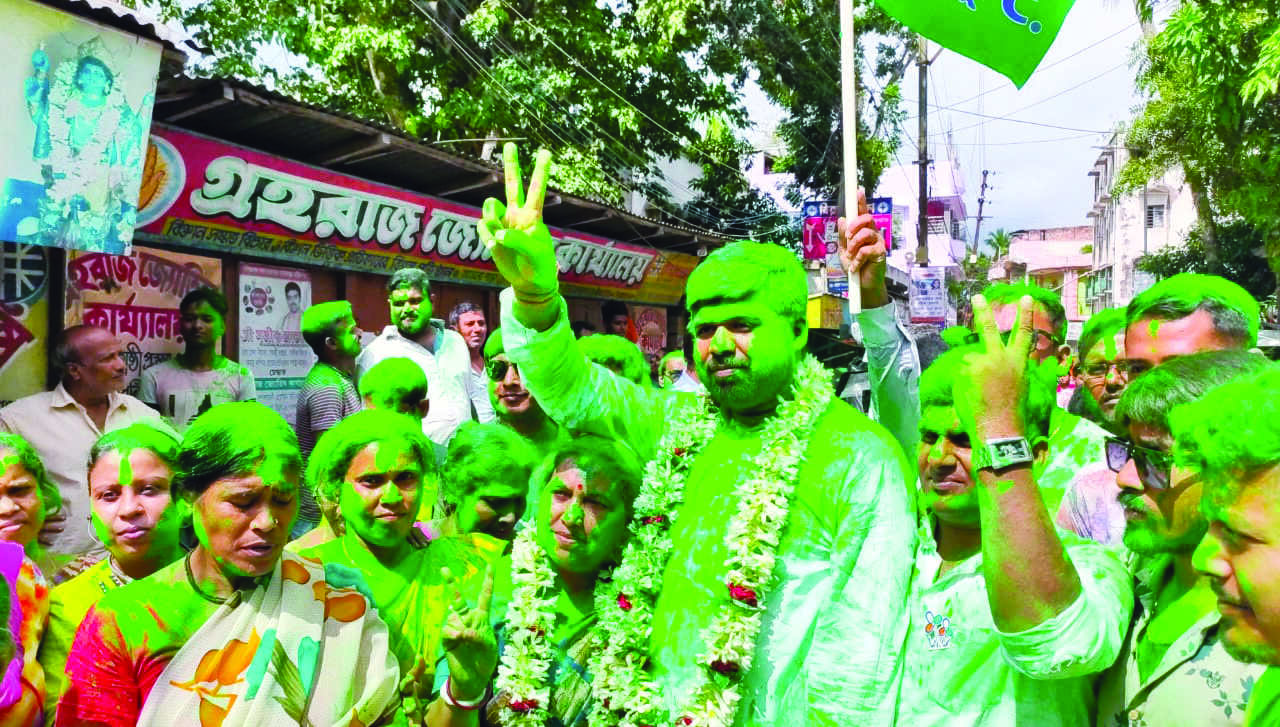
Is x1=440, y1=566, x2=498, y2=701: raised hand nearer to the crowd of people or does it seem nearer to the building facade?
the crowd of people

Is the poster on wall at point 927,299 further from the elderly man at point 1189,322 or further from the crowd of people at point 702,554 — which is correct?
the elderly man at point 1189,322

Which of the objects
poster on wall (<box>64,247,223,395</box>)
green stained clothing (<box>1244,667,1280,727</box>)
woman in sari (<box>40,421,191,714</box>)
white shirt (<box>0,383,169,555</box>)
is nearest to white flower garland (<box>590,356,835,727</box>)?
green stained clothing (<box>1244,667,1280,727</box>)

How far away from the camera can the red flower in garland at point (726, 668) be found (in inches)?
86.9

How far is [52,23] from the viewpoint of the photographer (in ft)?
15.8

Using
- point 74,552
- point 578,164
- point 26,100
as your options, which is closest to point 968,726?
point 74,552

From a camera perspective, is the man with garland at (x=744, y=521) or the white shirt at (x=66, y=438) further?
the white shirt at (x=66, y=438)

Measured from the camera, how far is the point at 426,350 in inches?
231

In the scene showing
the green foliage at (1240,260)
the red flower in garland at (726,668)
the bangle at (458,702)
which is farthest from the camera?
the green foliage at (1240,260)

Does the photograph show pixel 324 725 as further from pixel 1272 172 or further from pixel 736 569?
pixel 1272 172

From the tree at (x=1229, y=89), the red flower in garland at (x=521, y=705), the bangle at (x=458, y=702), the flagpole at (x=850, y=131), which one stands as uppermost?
the tree at (x=1229, y=89)

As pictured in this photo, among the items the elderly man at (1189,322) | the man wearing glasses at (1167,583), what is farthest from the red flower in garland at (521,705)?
the elderly man at (1189,322)

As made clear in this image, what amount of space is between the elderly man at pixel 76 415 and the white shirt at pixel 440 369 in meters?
1.36

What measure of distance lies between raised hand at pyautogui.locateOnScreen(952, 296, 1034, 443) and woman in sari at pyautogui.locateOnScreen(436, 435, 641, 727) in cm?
110

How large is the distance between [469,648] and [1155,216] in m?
59.0
